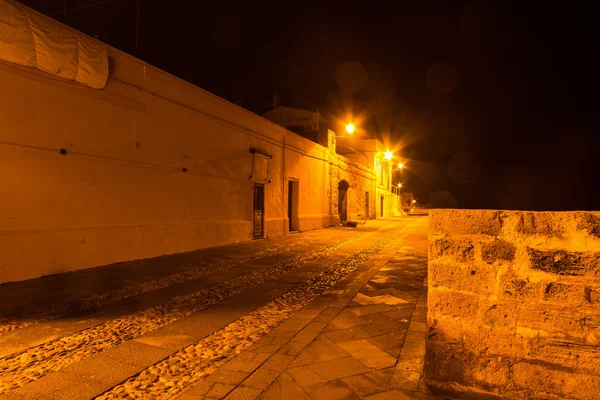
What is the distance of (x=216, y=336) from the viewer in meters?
4.00

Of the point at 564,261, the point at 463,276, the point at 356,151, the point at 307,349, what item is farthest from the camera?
the point at 356,151

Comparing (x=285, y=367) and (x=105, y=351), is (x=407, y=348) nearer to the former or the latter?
(x=285, y=367)

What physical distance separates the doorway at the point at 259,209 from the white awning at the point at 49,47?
22.3 ft

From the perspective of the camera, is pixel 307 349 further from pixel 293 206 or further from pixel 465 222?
pixel 293 206

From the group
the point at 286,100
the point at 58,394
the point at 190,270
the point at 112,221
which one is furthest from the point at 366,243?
the point at 286,100

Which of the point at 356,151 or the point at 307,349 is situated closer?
the point at 307,349

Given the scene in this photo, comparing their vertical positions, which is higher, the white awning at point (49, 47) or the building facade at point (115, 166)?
the white awning at point (49, 47)

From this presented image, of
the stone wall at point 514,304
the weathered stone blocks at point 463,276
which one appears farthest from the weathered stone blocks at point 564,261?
the weathered stone blocks at point 463,276

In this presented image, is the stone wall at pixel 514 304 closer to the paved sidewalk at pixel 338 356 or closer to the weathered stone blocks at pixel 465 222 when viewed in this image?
the weathered stone blocks at pixel 465 222

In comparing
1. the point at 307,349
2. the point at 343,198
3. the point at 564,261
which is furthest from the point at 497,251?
the point at 343,198

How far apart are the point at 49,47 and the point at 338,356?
731 cm

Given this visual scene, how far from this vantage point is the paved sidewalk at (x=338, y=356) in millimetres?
2816

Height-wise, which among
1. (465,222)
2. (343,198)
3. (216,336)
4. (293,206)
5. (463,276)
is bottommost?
(216,336)

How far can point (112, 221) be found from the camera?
811 centimetres
